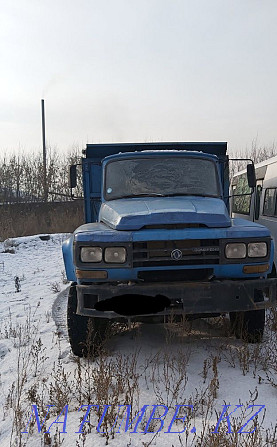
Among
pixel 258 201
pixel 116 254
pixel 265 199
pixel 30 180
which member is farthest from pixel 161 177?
pixel 30 180

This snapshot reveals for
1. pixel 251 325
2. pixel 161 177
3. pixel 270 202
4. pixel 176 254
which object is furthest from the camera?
pixel 270 202

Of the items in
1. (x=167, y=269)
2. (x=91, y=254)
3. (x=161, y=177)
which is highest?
(x=161, y=177)

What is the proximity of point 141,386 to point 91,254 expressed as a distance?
4.08 feet

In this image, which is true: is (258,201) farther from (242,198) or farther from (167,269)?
(167,269)

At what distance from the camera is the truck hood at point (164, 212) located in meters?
3.62

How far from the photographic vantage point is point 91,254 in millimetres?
3434

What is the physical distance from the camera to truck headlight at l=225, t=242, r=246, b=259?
3.51 meters

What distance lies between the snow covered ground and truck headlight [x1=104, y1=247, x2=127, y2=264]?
0.89 m

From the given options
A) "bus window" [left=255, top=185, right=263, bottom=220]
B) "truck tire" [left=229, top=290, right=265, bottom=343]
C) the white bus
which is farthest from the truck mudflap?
"bus window" [left=255, top=185, right=263, bottom=220]

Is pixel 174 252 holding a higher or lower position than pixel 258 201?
Result: lower

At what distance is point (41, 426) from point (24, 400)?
1.61ft

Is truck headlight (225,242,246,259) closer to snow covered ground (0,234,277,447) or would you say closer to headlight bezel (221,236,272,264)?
headlight bezel (221,236,272,264)

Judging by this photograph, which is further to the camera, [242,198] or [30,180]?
[30,180]

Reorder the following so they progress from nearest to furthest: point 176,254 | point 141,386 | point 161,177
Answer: point 141,386
point 176,254
point 161,177
